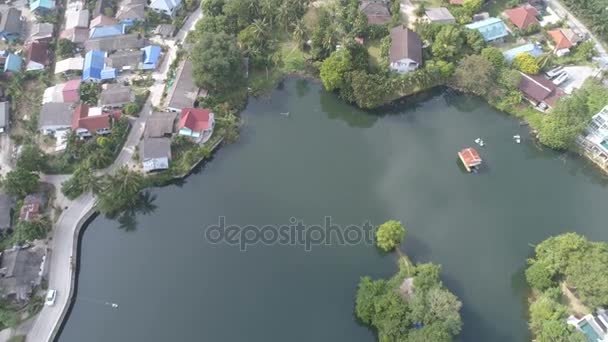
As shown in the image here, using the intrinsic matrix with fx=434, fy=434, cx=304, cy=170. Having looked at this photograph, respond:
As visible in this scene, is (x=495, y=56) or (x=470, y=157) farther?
(x=495, y=56)

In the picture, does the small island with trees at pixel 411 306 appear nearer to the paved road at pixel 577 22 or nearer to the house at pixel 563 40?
the house at pixel 563 40

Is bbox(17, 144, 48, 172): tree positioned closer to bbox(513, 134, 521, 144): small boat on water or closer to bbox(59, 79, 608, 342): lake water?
bbox(59, 79, 608, 342): lake water

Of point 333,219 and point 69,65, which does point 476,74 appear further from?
point 69,65

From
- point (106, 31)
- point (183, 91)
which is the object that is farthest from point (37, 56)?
point (183, 91)

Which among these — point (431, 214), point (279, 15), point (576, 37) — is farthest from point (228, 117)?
point (576, 37)

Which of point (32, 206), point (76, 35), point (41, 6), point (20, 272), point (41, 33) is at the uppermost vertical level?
point (41, 6)

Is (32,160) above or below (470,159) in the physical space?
above

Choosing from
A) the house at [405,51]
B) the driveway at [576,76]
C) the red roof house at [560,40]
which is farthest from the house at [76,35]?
the red roof house at [560,40]
